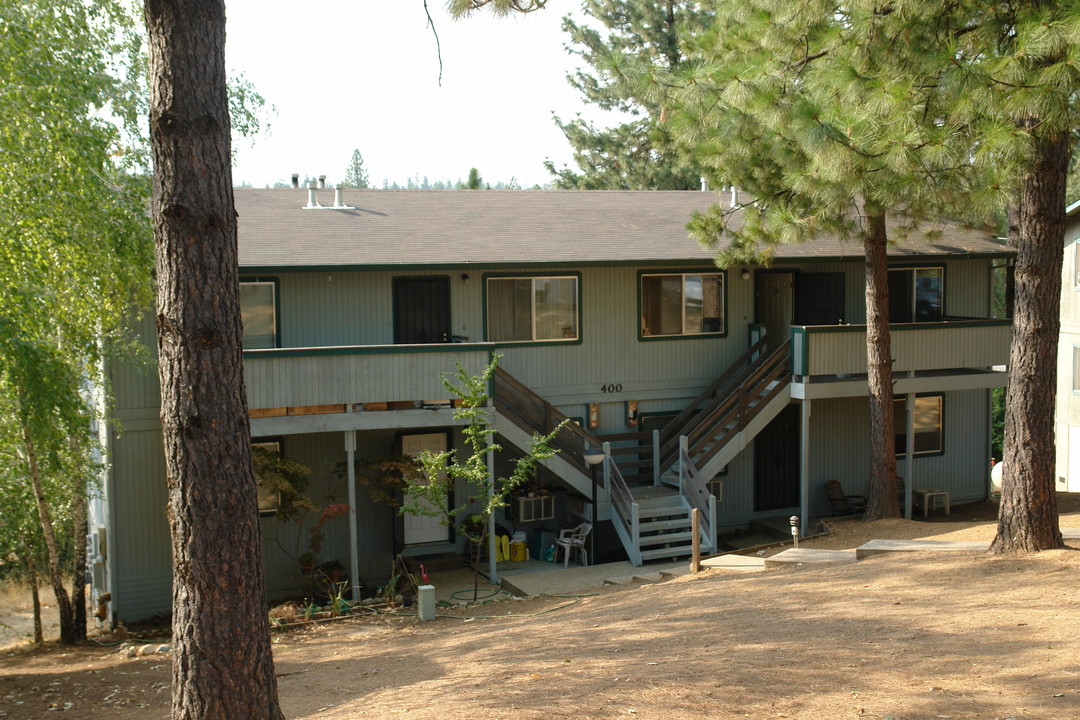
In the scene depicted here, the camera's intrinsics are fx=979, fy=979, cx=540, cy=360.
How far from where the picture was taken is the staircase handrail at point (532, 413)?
1641 centimetres

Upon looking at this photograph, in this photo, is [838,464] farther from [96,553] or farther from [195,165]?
[195,165]

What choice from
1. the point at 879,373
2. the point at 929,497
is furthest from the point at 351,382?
the point at 929,497

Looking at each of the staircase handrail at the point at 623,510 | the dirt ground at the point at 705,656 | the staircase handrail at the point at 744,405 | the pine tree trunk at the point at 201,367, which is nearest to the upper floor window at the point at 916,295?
the staircase handrail at the point at 744,405

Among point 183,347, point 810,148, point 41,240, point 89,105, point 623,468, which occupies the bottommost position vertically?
point 623,468

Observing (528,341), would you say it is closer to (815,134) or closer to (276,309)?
(276,309)

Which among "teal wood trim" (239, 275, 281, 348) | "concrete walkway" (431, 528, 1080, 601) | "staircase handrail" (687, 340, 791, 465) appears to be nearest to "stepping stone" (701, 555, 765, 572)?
"concrete walkway" (431, 528, 1080, 601)

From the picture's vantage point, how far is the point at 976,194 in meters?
10.8

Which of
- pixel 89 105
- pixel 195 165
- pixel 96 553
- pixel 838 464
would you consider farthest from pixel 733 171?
pixel 96 553

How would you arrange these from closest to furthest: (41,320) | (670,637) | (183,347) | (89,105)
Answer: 1. (183,347)
2. (670,637)
3. (41,320)
4. (89,105)

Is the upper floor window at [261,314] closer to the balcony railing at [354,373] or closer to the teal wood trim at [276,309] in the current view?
the teal wood trim at [276,309]

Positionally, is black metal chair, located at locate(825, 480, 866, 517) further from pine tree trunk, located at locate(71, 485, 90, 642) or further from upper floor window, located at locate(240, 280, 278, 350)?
pine tree trunk, located at locate(71, 485, 90, 642)

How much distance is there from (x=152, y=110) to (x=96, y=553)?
12784mm

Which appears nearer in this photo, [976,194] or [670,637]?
[670,637]

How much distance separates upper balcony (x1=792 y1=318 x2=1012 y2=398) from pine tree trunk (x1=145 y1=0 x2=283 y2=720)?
13.1 m
